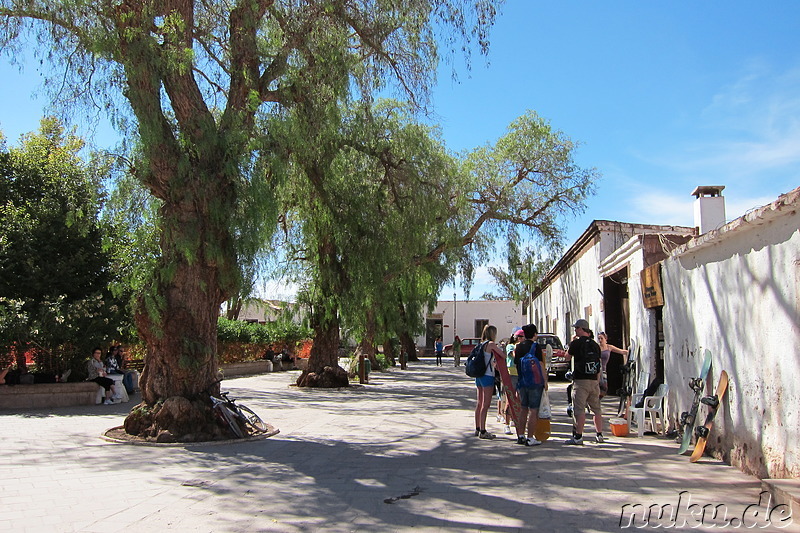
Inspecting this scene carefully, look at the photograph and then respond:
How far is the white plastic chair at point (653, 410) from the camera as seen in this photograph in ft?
33.1

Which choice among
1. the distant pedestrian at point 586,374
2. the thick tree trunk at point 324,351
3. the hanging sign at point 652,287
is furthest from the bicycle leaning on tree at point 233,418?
the thick tree trunk at point 324,351

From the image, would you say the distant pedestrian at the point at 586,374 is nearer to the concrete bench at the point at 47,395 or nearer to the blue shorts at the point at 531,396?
the blue shorts at the point at 531,396

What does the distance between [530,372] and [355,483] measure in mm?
3305

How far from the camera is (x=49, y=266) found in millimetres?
15617

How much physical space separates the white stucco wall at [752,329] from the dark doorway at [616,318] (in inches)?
255

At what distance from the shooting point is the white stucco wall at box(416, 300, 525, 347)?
63.9m

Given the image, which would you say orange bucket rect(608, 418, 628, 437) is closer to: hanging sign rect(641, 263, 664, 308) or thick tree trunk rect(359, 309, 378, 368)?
hanging sign rect(641, 263, 664, 308)

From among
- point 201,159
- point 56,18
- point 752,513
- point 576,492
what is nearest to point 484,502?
point 576,492

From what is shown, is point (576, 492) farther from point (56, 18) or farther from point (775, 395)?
point (56, 18)

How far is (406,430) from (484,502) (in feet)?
17.0

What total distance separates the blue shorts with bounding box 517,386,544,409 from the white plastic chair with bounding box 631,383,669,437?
6.17 ft

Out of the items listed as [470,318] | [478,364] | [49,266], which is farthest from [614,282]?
[470,318]

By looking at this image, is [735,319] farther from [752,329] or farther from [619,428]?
[619,428]

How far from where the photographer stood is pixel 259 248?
1044cm
